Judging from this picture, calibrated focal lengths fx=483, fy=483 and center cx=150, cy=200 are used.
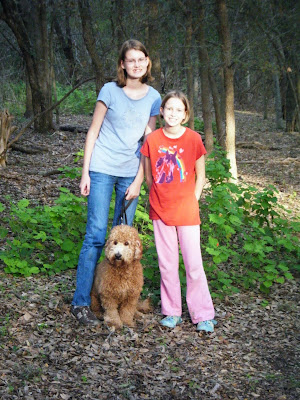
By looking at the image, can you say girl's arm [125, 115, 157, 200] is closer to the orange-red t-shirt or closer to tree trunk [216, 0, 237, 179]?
the orange-red t-shirt

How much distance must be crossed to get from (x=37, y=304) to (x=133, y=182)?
1.59m

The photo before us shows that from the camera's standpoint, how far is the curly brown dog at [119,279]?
3.99 m

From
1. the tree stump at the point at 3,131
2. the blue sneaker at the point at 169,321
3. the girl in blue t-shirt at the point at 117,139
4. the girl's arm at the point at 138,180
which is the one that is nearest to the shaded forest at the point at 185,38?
the tree stump at the point at 3,131

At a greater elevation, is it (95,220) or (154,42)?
(154,42)

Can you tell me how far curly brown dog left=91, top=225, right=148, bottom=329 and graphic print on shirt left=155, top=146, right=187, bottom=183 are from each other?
0.53 m

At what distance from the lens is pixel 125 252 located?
3986 millimetres

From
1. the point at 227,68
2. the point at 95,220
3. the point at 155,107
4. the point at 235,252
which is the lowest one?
the point at 235,252

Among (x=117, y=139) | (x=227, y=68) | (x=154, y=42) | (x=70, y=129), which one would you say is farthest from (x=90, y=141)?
(x=70, y=129)

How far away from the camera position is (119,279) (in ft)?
13.8

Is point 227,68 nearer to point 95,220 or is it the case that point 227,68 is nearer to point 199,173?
point 199,173

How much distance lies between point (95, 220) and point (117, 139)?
72 centimetres

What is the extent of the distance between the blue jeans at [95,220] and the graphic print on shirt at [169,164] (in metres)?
0.27

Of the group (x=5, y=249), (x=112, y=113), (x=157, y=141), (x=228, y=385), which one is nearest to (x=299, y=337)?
(x=228, y=385)

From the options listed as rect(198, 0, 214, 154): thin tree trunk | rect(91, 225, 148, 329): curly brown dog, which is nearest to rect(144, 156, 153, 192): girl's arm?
rect(91, 225, 148, 329): curly brown dog
